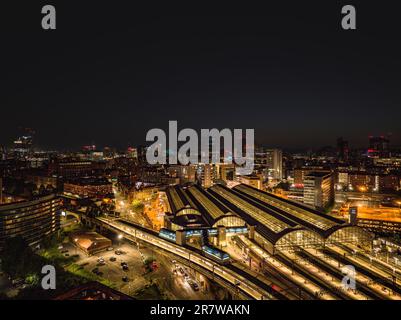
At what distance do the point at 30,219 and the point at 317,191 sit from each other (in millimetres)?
17741

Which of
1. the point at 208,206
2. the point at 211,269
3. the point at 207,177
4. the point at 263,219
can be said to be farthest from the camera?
the point at 207,177

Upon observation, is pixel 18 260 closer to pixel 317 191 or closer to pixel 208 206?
pixel 208 206

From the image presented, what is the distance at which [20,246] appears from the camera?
32.4 ft

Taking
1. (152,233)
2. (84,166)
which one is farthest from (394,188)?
(84,166)

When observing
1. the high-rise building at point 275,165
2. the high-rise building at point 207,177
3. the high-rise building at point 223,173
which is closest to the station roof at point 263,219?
the high-rise building at point 207,177

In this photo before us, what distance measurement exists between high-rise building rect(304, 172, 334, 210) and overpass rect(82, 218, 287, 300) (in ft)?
42.0

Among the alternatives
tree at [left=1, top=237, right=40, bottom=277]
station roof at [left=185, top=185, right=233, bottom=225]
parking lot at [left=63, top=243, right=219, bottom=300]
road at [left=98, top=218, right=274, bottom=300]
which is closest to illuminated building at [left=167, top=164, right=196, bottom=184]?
station roof at [left=185, top=185, right=233, bottom=225]

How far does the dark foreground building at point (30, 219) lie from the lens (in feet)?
37.1

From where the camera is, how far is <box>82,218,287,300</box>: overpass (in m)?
7.31

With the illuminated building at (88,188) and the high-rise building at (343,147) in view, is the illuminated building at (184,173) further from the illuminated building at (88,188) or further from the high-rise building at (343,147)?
the high-rise building at (343,147)

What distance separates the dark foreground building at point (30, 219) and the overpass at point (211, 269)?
3.27 m

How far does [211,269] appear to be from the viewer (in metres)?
8.84

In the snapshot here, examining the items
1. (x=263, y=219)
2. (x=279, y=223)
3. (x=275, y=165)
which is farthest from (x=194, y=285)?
(x=275, y=165)
